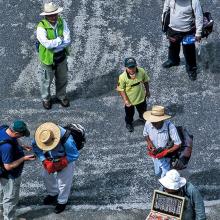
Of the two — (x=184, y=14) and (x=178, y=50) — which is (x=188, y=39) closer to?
(x=184, y=14)

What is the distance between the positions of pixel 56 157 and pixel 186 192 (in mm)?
2024

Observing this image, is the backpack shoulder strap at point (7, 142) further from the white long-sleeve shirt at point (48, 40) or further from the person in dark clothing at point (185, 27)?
the person in dark clothing at point (185, 27)

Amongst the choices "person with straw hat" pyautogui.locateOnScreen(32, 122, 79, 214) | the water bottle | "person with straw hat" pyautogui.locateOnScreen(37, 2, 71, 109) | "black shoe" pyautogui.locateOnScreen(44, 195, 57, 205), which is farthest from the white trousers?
the water bottle

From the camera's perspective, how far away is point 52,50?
441 inches

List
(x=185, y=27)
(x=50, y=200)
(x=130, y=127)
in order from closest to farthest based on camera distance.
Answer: (x=50, y=200)
(x=130, y=127)
(x=185, y=27)

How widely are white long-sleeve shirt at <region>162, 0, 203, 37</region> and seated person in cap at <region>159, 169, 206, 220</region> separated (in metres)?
4.32

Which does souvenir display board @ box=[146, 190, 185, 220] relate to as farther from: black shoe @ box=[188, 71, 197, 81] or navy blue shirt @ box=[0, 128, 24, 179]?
black shoe @ box=[188, 71, 197, 81]

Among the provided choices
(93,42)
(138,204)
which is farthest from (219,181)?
(93,42)

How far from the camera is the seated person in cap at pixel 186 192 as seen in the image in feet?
25.9

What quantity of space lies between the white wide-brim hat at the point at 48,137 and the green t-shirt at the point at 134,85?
200cm

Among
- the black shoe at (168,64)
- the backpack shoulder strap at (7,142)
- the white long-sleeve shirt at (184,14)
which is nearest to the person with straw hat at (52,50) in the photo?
the white long-sleeve shirt at (184,14)

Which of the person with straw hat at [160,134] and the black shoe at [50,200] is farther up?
the person with straw hat at [160,134]

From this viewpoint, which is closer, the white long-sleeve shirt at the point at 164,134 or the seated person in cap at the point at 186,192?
the seated person in cap at the point at 186,192

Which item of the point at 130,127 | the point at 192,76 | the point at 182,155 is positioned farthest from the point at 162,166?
the point at 192,76
